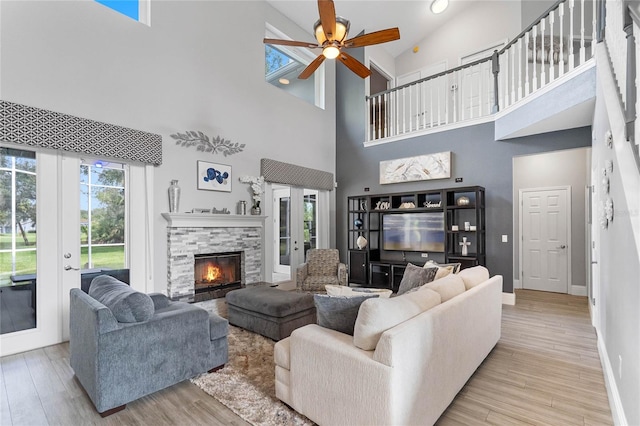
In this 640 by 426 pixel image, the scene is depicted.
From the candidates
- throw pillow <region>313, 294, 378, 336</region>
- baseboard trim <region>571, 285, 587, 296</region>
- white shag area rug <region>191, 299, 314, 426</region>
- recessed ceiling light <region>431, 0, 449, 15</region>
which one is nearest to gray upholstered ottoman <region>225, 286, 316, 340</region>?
white shag area rug <region>191, 299, 314, 426</region>

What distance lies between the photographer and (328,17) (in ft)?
9.69

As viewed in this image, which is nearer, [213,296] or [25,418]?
[25,418]

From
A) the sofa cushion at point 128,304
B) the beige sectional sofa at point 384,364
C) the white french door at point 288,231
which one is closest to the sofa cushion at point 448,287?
the beige sectional sofa at point 384,364

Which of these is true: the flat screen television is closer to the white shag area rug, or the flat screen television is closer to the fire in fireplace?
the fire in fireplace

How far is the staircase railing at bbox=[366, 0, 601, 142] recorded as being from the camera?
5102mm

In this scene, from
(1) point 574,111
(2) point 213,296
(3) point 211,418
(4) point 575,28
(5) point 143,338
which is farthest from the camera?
(4) point 575,28

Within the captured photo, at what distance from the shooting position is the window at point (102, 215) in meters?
3.81

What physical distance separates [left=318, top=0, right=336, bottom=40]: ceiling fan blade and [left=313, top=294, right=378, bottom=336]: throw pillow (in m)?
2.50

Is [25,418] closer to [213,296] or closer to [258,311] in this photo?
[258,311]

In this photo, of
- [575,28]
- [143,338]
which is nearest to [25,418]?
[143,338]

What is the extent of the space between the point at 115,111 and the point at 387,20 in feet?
19.1

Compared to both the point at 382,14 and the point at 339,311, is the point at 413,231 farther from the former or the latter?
the point at 382,14

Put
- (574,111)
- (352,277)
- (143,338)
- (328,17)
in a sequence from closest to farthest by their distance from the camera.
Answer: (143,338) → (328,17) → (574,111) → (352,277)

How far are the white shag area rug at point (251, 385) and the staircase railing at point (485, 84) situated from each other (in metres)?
4.81
